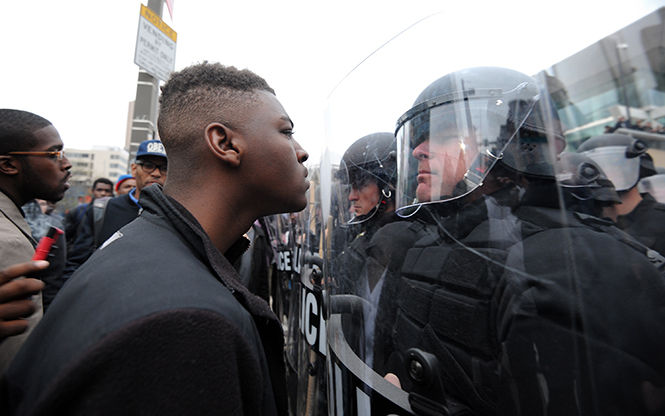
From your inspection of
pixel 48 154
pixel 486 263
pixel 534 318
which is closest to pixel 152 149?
pixel 48 154

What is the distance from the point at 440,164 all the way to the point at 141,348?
0.90m

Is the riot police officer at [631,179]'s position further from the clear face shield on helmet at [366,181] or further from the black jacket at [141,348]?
the black jacket at [141,348]

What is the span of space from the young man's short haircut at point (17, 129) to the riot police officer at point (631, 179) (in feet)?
9.06

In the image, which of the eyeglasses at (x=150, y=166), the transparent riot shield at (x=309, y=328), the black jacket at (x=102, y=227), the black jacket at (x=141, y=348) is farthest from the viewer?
the eyeglasses at (x=150, y=166)

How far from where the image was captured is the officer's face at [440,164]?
3.37 ft

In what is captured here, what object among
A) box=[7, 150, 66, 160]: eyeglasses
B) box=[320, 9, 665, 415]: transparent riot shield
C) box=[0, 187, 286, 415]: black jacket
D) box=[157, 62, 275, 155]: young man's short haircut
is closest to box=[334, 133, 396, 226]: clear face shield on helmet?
box=[320, 9, 665, 415]: transparent riot shield

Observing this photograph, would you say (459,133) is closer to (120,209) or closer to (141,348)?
(141,348)

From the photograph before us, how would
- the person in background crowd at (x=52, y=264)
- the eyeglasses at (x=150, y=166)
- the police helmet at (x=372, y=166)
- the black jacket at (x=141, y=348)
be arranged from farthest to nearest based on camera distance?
the eyeglasses at (x=150, y=166)
the person in background crowd at (x=52, y=264)
the police helmet at (x=372, y=166)
the black jacket at (x=141, y=348)

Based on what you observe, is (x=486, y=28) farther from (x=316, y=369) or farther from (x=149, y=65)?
(x=149, y=65)

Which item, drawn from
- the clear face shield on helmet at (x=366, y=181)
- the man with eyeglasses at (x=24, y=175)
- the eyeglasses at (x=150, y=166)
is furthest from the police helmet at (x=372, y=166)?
the eyeglasses at (x=150, y=166)

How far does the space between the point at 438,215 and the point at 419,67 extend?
463mm

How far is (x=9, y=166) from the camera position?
2068mm

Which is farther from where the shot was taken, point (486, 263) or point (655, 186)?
point (486, 263)

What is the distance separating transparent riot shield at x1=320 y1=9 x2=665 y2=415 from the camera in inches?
28.6
